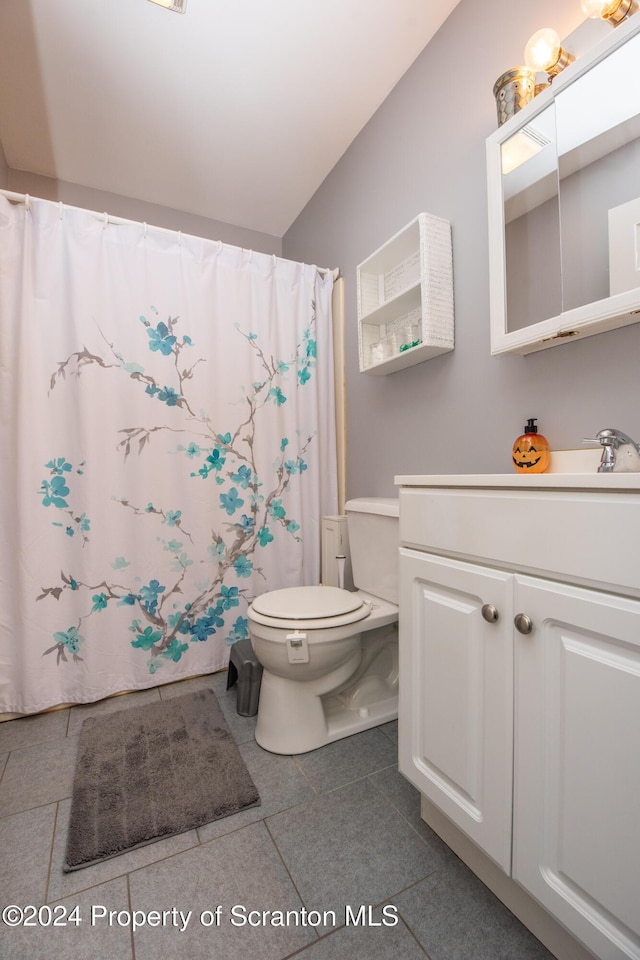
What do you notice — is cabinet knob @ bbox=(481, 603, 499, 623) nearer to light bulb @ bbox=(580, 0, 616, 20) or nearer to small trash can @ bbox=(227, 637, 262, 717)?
small trash can @ bbox=(227, 637, 262, 717)

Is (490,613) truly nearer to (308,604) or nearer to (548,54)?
(308,604)

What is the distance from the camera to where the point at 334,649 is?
1354 mm

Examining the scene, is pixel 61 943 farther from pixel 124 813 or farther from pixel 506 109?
pixel 506 109

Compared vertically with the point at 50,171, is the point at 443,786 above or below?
below

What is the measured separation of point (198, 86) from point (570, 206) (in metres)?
1.52

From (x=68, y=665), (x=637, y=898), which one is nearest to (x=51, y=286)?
(x=68, y=665)

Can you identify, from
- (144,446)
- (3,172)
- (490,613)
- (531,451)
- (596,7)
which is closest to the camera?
(490,613)

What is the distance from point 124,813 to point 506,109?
2091 mm

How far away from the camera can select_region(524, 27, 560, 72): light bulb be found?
39.3 inches

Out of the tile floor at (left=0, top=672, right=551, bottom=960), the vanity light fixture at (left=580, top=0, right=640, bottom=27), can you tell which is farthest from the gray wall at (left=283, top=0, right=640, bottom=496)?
the tile floor at (left=0, top=672, right=551, bottom=960)

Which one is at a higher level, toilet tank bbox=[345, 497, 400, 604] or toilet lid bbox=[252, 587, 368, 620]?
toilet tank bbox=[345, 497, 400, 604]

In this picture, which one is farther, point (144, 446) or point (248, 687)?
point (144, 446)

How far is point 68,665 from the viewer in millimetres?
1678

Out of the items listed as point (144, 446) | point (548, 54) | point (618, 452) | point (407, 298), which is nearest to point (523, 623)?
point (618, 452)
